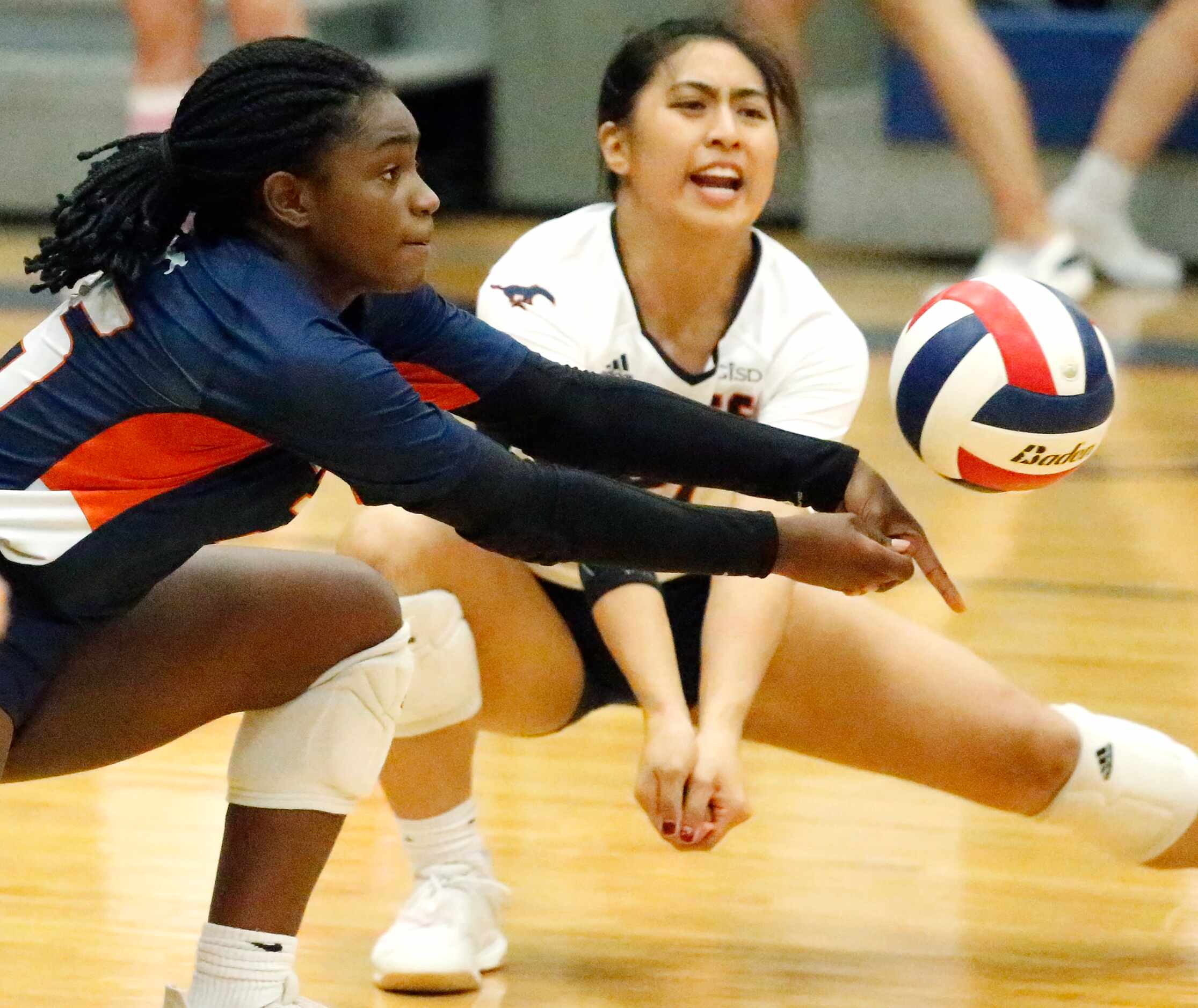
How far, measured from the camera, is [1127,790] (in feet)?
→ 6.32

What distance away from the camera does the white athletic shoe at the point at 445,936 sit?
5.95ft

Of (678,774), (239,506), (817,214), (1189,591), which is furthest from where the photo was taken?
(817,214)

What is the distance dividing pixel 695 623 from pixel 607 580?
0.57 ft

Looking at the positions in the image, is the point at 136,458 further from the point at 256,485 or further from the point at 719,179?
the point at 719,179

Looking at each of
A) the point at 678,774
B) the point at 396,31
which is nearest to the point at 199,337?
the point at 678,774

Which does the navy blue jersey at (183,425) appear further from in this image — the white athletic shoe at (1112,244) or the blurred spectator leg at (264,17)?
the white athletic shoe at (1112,244)

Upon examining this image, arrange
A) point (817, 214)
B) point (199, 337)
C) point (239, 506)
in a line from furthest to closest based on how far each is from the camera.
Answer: point (817, 214), point (239, 506), point (199, 337)

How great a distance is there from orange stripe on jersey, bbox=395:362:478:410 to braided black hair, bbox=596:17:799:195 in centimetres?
49

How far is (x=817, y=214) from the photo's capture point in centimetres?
583

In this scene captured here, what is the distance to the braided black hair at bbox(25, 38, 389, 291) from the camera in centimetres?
146

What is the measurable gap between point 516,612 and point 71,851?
579 mm

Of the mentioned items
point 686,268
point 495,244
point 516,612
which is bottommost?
point 495,244

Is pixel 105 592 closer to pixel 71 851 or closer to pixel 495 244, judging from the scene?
pixel 71 851

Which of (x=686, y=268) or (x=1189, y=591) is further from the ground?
(x=686, y=268)
